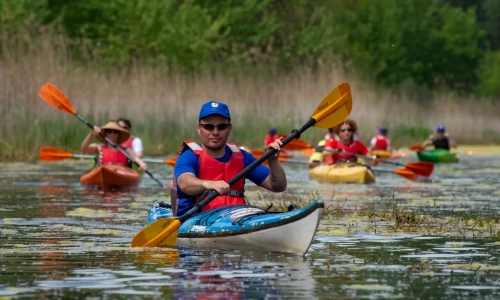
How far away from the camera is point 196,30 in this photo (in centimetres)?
3384

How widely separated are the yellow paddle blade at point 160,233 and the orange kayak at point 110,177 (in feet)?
22.6

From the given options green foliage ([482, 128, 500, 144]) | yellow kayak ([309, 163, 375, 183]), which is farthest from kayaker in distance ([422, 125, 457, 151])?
green foliage ([482, 128, 500, 144])

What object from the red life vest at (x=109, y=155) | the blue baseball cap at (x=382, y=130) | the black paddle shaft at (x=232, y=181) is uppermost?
the blue baseball cap at (x=382, y=130)

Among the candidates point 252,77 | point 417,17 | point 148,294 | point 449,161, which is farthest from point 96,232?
point 417,17

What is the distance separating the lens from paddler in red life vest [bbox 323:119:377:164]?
57.1 feet

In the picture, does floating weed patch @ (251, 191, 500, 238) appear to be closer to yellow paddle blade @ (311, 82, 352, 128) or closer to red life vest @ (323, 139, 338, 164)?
yellow paddle blade @ (311, 82, 352, 128)

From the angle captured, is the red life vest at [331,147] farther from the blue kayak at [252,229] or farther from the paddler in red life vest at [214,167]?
the blue kayak at [252,229]

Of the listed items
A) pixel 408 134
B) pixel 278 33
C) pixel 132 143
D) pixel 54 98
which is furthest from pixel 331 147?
pixel 278 33

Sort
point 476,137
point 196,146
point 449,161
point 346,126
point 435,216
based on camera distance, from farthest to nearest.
Result: point 476,137 → point 449,161 → point 346,126 → point 435,216 → point 196,146

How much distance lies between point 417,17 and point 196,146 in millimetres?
45454

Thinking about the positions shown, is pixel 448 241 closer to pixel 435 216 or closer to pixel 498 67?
pixel 435 216

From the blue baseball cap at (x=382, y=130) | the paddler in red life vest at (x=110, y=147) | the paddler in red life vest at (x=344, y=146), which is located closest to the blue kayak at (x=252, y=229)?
the paddler in red life vest at (x=110, y=147)

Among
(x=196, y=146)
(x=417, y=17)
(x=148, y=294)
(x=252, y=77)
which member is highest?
(x=417, y=17)

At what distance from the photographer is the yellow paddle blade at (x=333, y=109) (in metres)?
9.92
